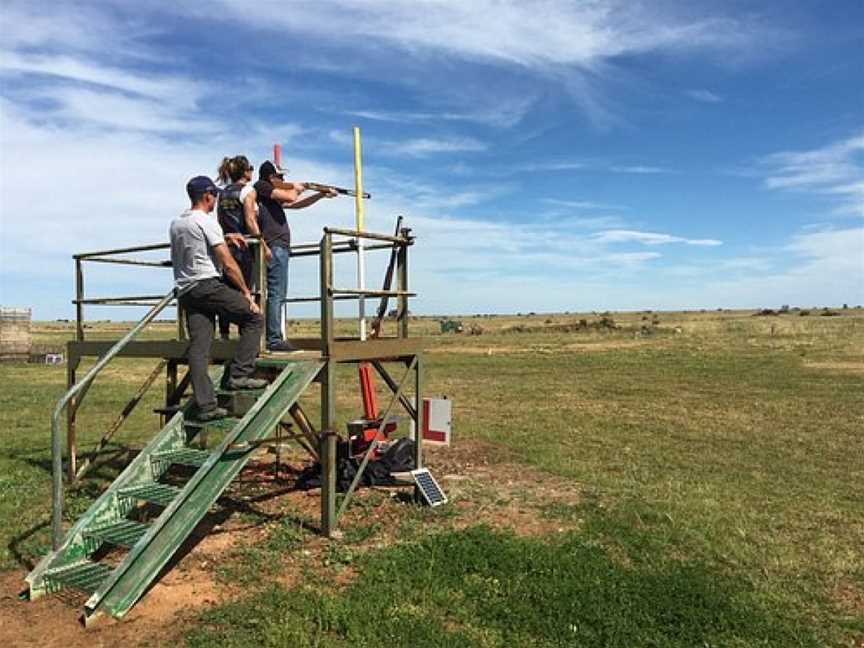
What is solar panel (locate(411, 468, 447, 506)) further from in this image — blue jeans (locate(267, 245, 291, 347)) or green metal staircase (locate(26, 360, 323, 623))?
blue jeans (locate(267, 245, 291, 347))

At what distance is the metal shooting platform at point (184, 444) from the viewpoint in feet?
18.3

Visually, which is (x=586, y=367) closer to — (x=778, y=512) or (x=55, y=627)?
(x=778, y=512)

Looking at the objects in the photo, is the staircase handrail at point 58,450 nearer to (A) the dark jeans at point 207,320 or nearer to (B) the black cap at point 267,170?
(A) the dark jeans at point 207,320

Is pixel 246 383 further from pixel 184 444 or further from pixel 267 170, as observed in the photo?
pixel 267 170

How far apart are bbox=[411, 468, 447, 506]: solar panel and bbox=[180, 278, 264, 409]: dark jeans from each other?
2.60m

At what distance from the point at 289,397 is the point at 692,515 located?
186 inches

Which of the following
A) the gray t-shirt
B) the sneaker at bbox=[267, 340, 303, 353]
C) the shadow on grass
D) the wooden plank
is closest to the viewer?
the shadow on grass

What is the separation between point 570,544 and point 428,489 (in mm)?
1965

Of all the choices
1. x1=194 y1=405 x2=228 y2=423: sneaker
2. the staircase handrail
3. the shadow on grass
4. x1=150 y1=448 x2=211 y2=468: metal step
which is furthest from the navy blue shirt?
the shadow on grass

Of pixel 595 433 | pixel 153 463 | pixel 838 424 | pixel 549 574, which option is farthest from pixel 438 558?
pixel 838 424

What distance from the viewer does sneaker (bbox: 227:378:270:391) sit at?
22.9 ft

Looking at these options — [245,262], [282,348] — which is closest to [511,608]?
[282,348]

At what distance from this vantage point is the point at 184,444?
700 centimetres

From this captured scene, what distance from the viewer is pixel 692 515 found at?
793 centimetres
